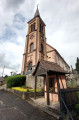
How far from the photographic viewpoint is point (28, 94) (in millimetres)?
8398

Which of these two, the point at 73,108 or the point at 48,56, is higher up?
the point at 48,56

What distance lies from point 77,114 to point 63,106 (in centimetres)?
161

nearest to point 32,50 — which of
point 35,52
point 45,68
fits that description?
point 35,52

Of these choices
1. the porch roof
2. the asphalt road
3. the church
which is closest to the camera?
the asphalt road

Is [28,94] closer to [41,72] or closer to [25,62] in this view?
[41,72]

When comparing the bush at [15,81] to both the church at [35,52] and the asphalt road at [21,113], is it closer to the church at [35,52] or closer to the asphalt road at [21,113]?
the church at [35,52]

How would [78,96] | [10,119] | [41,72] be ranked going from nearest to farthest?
1. [10,119]
2. [78,96]
3. [41,72]

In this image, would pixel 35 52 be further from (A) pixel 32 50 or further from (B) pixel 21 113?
(B) pixel 21 113

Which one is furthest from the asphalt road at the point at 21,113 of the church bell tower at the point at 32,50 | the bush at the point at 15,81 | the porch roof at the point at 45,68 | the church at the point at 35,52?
the church at the point at 35,52

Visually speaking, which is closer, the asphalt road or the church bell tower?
the asphalt road

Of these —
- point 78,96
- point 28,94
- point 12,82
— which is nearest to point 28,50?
point 12,82

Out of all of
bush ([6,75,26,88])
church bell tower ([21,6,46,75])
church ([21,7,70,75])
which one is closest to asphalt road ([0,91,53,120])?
bush ([6,75,26,88])

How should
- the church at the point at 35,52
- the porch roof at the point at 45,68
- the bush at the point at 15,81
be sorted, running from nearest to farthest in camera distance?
the porch roof at the point at 45,68, the bush at the point at 15,81, the church at the point at 35,52

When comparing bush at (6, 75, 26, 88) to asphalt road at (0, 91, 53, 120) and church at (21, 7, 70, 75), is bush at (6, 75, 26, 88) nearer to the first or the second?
church at (21, 7, 70, 75)
